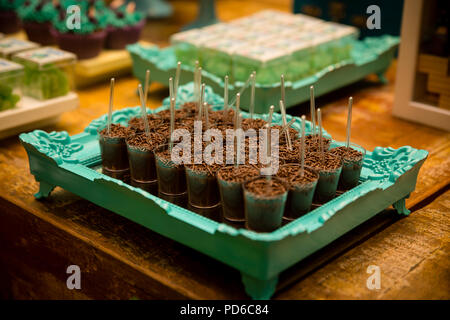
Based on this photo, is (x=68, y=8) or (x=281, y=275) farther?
(x=68, y=8)

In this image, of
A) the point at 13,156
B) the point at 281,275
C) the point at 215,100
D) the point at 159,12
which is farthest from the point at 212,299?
the point at 159,12

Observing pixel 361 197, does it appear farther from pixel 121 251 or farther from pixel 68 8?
pixel 68 8

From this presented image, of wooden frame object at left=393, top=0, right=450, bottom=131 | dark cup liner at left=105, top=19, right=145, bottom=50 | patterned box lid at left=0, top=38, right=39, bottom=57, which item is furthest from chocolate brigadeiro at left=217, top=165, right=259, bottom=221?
dark cup liner at left=105, top=19, right=145, bottom=50

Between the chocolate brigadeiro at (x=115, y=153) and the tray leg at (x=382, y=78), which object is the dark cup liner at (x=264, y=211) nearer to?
the chocolate brigadeiro at (x=115, y=153)

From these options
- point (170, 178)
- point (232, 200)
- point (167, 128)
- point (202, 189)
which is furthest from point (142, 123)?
point (232, 200)

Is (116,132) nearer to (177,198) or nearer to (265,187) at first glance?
(177,198)

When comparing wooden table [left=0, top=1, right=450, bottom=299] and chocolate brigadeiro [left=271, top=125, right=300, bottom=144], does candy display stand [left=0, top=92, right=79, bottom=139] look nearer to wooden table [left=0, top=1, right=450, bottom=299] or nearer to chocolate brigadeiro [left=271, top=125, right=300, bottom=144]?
wooden table [left=0, top=1, right=450, bottom=299]

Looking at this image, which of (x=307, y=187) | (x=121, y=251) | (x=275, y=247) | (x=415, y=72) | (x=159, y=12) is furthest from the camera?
(x=159, y=12)
